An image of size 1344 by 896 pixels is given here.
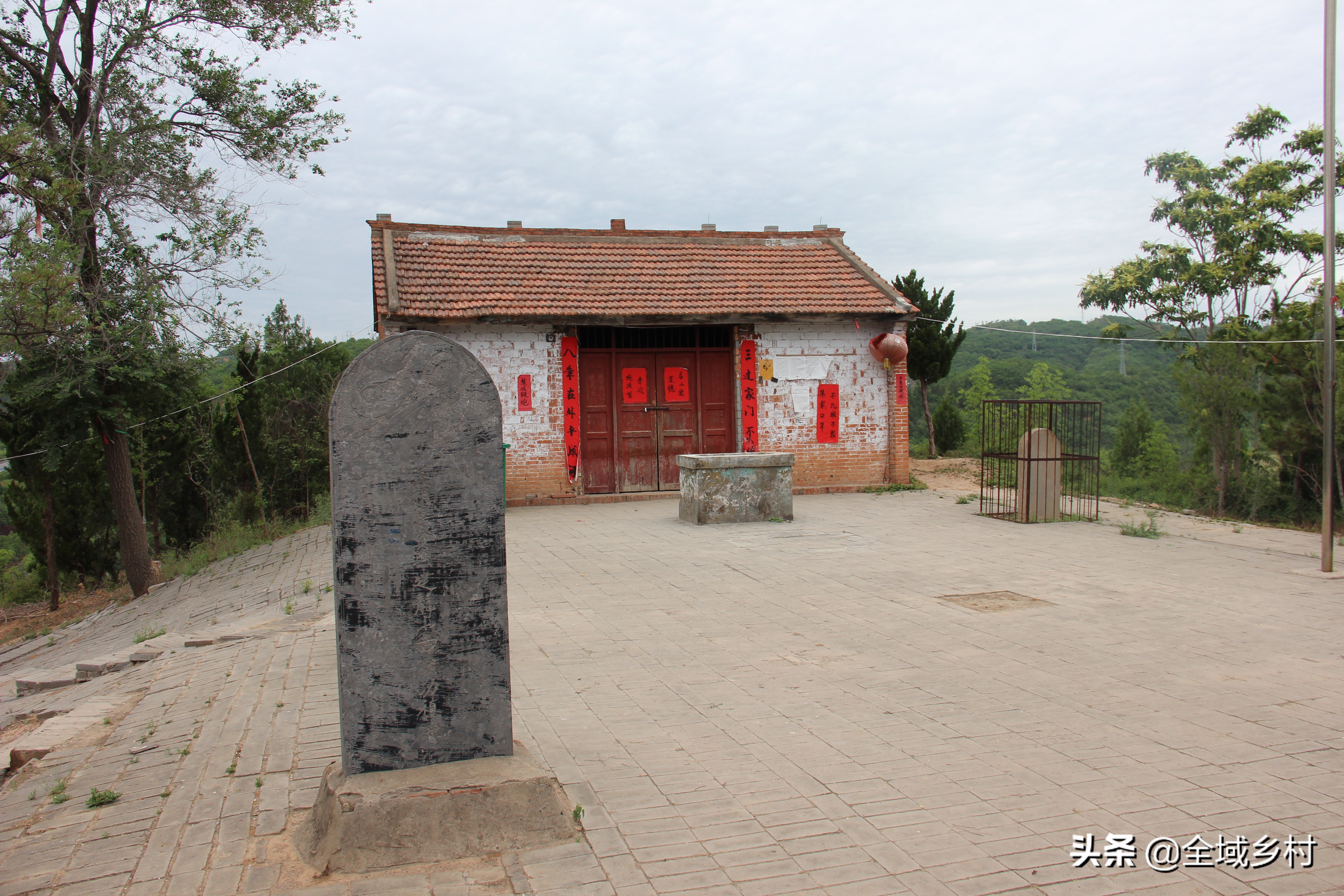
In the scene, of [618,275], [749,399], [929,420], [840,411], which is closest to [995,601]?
[749,399]

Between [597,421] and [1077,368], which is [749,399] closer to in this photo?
[597,421]

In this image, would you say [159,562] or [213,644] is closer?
[213,644]

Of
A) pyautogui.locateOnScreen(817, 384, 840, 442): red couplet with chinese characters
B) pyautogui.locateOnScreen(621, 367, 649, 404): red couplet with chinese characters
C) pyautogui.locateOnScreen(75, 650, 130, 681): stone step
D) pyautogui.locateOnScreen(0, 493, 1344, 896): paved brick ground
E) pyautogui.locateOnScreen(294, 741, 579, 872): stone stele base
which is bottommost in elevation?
pyautogui.locateOnScreen(75, 650, 130, 681): stone step

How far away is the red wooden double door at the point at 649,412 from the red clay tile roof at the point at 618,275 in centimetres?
98

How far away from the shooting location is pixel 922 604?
680 centimetres

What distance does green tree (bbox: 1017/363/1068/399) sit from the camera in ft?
110

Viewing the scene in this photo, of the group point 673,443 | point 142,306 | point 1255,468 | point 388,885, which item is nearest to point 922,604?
point 388,885

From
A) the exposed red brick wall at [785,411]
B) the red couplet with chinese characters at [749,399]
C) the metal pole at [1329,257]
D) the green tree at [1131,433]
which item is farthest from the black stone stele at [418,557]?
the green tree at [1131,433]

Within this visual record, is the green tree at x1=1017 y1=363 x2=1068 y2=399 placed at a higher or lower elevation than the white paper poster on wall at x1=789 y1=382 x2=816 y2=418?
higher

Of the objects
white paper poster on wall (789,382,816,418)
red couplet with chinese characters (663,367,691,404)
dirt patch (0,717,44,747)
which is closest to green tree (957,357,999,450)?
white paper poster on wall (789,382,816,418)

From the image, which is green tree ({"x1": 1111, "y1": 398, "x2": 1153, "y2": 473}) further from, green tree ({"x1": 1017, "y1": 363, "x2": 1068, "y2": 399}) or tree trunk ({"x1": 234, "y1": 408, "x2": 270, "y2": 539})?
tree trunk ({"x1": 234, "y1": 408, "x2": 270, "y2": 539})

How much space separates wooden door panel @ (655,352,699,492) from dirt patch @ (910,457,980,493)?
16.6 feet

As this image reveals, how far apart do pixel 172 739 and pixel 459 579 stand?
2.22 meters

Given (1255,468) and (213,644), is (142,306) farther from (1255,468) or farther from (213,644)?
(1255,468)
